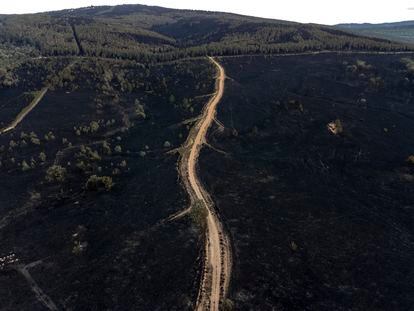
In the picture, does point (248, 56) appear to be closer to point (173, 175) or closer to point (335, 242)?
point (173, 175)

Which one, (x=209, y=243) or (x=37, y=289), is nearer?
(x=37, y=289)

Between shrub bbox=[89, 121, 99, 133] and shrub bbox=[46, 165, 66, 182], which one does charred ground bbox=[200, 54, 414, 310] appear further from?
shrub bbox=[89, 121, 99, 133]

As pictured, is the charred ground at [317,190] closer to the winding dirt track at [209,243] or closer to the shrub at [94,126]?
the winding dirt track at [209,243]

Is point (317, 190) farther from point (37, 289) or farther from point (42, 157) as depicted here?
point (42, 157)

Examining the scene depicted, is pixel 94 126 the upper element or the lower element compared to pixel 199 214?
upper

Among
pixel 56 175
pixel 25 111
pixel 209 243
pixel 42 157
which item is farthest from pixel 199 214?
pixel 25 111

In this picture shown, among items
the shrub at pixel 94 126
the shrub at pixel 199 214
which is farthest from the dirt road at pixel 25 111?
the shrub at pixel 199 214

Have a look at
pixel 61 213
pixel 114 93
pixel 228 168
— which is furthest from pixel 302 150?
pixel 114 93
